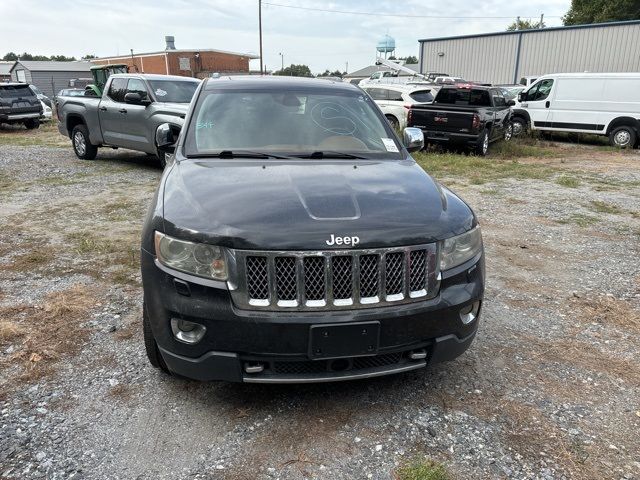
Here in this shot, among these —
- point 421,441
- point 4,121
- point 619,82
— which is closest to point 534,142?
point 619,82

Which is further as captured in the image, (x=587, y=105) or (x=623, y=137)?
(x=587, y=105)

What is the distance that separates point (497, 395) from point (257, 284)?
5.26 ft

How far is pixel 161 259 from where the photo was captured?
101 inches

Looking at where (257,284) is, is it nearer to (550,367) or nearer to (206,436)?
(206,436)

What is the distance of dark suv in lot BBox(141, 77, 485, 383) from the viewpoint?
2.41 metres

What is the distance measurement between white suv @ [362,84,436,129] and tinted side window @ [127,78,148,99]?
6886mm

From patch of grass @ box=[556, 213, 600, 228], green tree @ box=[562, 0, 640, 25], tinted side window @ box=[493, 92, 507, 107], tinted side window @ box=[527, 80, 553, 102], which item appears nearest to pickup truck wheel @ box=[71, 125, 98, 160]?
patch of grass @ box=[556, 213, 600, 228]

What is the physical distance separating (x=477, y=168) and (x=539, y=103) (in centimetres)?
653

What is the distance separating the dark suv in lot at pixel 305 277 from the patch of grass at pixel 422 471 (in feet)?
1.46

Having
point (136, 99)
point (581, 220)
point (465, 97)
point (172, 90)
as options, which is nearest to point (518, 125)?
point (465, 97)

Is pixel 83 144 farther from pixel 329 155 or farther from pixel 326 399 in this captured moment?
pixel 326 399

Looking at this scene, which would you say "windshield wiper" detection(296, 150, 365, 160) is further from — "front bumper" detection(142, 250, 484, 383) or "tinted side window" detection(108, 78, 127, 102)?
"tinted side window" detection(108, 78, 127, 102)

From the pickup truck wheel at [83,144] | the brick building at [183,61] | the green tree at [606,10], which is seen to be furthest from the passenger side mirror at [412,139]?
the brick building at [183,61]

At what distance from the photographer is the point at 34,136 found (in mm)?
18312
